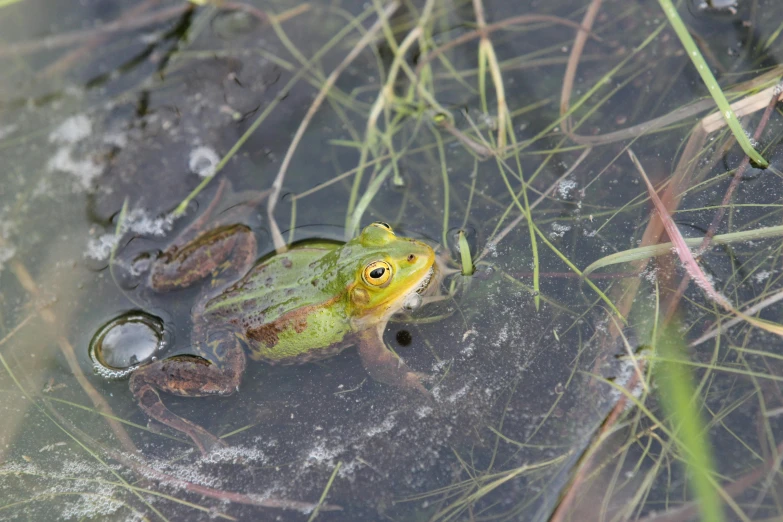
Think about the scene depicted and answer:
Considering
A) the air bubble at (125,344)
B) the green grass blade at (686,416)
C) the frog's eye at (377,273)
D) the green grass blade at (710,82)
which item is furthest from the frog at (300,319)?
the green grass blade at (710,82)

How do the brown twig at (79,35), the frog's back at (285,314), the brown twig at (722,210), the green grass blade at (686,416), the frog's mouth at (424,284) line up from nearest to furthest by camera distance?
the green grass blade at (686,416) < the brown twig at (722,210) < the frog's back at (285,314) < the frog's mouth at (424,284) < the brown twig at (79,35)

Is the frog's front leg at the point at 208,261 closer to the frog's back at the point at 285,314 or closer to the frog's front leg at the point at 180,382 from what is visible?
the frog's back at the point at 285,314

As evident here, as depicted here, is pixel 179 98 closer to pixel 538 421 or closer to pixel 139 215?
pixel 139 215

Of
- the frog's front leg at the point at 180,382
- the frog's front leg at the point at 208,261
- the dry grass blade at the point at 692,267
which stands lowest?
the dry grass blade at the point at 692,267

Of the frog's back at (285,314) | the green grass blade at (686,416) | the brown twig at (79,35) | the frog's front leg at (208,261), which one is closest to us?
the green grass blade at (686,416)

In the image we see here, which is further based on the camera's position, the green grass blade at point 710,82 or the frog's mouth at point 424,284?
the frog's mouth at point 424,284

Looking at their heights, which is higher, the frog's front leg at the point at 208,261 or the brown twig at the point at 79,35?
the brown twig at the point at 79,35

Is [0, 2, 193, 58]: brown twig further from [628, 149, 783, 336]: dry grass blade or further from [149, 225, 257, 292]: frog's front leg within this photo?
[628, 149, 783, 336]: dry grass blade

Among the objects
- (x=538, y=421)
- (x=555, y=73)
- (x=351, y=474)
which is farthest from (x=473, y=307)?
(x=555, y=73)
